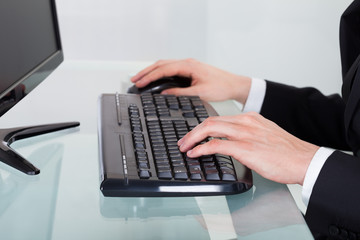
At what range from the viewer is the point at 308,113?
130cm

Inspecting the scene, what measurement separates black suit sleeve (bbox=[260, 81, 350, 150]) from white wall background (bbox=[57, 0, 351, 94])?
52cm

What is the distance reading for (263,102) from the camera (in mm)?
1308

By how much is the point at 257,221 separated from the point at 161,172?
0.14 m

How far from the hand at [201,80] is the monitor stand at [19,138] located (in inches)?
11.0

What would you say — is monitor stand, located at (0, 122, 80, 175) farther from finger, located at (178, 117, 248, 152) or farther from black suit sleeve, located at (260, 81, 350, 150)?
black suit sleeve, located at (260, 81, 350, 150)

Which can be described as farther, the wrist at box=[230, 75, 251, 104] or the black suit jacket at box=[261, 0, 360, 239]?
the wrist at box=[230, 75, 251, 104]

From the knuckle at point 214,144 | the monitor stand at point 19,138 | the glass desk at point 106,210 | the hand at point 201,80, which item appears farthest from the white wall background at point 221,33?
the knuckle at point 214,144

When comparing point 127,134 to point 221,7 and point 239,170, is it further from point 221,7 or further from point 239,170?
point 221,7

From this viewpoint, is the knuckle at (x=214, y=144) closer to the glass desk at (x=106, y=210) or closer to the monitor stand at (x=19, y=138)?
the glass desk at (x=106, y=210)

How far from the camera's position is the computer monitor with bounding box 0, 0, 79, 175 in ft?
2.77

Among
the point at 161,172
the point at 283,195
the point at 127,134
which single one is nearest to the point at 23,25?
the point at 127,134

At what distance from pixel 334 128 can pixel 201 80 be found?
1.16 feet

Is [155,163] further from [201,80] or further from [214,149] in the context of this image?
[201,80]

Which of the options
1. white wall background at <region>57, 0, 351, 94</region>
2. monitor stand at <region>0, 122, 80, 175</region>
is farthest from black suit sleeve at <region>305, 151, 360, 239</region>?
white wall background at <region>57, 0, 351, 94</region>
